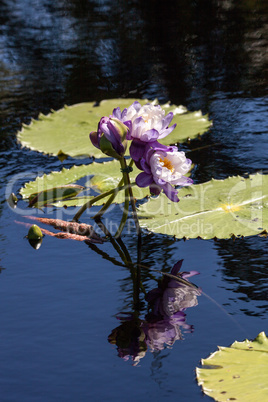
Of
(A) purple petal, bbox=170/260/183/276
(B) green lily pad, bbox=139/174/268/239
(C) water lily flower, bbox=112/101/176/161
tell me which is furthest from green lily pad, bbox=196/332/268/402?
(C) water lily flower, bbox=112/101/176/161

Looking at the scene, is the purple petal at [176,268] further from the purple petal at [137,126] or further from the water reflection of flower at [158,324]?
the purple petal at [137,126]

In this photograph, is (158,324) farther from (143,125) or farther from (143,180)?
(143,125)

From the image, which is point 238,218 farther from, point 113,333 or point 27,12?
point 27,12

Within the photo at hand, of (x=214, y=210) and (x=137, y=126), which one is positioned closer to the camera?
(x=137, y=126)

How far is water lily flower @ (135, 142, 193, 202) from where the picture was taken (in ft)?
4.27

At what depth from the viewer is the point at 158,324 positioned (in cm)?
105

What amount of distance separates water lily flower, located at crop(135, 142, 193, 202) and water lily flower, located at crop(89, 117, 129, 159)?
67mm

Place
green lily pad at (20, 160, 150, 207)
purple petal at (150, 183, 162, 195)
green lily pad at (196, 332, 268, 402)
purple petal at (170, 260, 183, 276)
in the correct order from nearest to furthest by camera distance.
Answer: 1. green lily pad at (196, 332, 268, 402)
2. purple petal at (170, 260, 183, 276)
3. purple petal at (150, 183, 162, 195)
4. green lily pad at (20, 160, 150, 207)

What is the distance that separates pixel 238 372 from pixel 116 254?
58 centimetres

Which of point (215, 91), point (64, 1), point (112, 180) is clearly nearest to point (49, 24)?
point (64, 1)

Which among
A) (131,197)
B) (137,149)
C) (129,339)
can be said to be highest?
(137,149)

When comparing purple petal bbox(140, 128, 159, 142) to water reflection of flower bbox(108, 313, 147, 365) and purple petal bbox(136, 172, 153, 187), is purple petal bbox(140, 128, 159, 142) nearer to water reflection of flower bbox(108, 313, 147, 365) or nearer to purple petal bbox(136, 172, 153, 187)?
purple petal bbox(136, 172, 153, 187)

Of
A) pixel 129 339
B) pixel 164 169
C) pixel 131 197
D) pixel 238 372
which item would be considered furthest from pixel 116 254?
pixel 238 372

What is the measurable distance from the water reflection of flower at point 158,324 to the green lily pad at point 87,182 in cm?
54
